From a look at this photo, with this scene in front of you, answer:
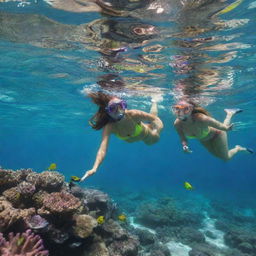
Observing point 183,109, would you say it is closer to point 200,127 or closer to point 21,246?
point 200,127

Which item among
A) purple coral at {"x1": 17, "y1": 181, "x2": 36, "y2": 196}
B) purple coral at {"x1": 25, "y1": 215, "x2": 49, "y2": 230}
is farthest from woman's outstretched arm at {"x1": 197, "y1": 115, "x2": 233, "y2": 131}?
purple coral at {"x1": 25, "y1": 215, "x2": 49, "y2": 230}

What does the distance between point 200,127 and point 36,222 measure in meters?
7.87

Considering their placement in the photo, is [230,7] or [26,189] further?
[230,7]

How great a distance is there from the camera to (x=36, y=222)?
19.9 feet

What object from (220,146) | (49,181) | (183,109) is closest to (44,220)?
(49,181)

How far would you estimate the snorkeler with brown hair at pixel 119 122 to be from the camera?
7.97 metres

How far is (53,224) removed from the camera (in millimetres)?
6539

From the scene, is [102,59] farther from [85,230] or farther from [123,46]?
[85,230]

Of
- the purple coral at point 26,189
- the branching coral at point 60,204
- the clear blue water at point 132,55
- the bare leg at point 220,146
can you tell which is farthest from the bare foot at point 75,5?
the bare leg at point 220,146

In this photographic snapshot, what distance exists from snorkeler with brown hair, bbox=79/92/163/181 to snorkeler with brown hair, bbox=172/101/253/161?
1.18 m

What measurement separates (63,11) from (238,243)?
16.8 metres

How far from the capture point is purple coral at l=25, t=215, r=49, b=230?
5.98 metres

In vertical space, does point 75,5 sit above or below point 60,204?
above

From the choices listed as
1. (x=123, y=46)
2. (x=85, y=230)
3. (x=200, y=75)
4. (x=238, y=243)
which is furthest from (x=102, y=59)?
(x=238, y=243)
